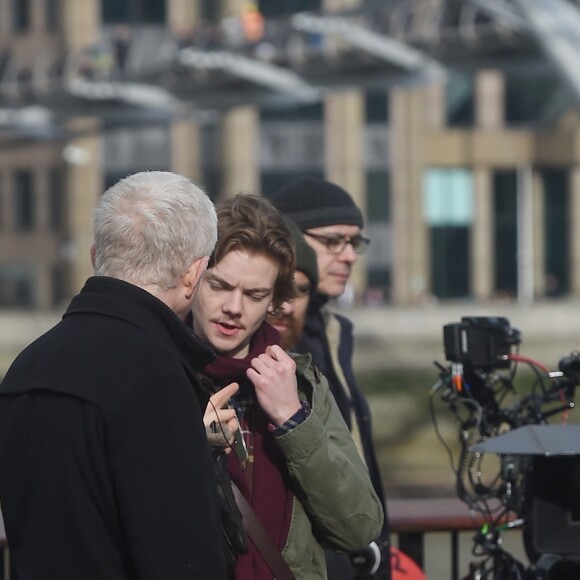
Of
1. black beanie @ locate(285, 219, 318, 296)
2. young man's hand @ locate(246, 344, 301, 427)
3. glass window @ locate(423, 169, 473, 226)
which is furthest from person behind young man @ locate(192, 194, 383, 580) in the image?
glass window @ locate(423, 169, 473, 226)

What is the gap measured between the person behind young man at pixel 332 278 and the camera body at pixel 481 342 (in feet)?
1.10

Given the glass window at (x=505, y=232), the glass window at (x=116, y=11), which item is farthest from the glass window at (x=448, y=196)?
the glass window at (x=116, y=11)

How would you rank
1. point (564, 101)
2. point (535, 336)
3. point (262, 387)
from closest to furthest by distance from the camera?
point (262, 387)
point (535, 336)
point (564, 101)

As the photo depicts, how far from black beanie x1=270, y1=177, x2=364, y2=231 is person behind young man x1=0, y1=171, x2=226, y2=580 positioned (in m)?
1.61

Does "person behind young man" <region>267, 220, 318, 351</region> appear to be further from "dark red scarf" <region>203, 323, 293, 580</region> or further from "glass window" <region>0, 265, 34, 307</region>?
"glass window" <region>0, 265, 34, 307</region>

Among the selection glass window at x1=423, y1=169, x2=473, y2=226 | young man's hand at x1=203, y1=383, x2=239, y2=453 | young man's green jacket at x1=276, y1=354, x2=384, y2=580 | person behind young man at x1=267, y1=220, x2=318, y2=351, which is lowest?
glass window at x1=423, y1=169, x2=473, y2=226

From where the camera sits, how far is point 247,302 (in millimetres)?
3057

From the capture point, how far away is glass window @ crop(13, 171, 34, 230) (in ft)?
162

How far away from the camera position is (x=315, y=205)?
4066 millimetres

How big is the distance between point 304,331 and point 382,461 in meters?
12.5

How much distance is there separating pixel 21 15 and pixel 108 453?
161ft

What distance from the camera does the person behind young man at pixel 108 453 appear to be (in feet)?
7.66

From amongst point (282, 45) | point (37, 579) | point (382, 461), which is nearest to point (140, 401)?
point (37, 579)

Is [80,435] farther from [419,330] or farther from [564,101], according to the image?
[564,101]
